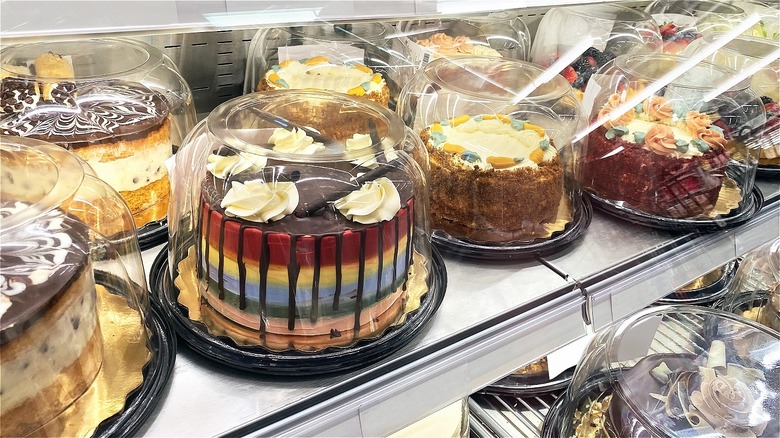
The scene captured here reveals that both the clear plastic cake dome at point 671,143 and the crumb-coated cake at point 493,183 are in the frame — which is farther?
the clear plastic cake dome at point 671,143

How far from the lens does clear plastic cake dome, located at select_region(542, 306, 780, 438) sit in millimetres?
1310

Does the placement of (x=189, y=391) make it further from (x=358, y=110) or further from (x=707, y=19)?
(x=707, y=19)

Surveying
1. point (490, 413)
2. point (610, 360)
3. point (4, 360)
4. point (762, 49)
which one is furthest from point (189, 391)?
point (762, 49)

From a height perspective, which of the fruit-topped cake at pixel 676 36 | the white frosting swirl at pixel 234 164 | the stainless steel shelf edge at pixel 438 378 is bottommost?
the stainless steel shelf edge at pixel 438 378

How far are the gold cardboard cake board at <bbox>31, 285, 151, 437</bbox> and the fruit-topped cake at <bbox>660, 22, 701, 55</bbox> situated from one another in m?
2.09

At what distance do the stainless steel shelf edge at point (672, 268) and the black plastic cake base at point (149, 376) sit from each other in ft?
2.80

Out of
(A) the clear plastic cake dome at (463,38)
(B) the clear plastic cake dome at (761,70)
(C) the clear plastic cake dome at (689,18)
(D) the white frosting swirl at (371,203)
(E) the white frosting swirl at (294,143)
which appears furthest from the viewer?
(C) the clear plastic cake dome at (689,18)

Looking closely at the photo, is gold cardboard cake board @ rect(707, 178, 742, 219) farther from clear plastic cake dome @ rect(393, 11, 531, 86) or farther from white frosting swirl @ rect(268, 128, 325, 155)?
white frosting swirl @ rect(268, 128, 325, 155)

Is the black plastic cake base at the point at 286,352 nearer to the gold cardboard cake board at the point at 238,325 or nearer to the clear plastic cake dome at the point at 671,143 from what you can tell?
the gold cardboard cake board at the point at 238,325

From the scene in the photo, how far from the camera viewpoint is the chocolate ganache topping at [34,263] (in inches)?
33.8

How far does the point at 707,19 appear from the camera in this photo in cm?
258

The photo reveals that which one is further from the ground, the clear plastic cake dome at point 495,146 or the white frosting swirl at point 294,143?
the white frosting swirl at point 294,143

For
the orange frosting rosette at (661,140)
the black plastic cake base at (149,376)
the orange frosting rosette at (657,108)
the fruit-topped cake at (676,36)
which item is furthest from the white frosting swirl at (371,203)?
the fruit-topped cake at (676,36)

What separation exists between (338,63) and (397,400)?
1379mm
